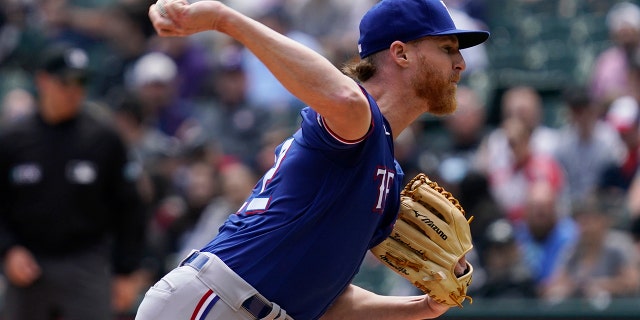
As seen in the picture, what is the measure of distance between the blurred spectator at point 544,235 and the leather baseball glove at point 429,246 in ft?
14.4

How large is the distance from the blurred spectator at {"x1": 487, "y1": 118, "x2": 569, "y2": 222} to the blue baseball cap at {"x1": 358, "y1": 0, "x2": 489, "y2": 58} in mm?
5277

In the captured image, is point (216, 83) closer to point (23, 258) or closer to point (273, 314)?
point (23, 258)

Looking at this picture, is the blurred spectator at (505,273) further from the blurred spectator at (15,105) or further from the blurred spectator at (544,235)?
the blurred spectator at (15,105)

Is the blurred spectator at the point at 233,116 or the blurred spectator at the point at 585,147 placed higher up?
the blurred spectator at the point at 585,147

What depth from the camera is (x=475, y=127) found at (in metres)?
9.88

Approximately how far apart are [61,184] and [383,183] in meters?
3.66

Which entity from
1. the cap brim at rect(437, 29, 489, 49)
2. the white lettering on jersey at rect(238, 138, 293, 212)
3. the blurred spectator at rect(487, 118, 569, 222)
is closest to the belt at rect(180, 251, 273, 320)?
the white lettering on jersey at rect(238, 138, 293, 212)

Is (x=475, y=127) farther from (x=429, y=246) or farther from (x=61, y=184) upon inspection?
(x=429, y=246)

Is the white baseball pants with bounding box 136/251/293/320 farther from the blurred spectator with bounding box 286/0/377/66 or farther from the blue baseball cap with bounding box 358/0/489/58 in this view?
the blurred spectator with bounding box 286/0/377/66

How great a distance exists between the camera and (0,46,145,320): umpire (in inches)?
275

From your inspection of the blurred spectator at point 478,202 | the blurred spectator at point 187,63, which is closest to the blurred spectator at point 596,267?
the blurred spectator at point 478,202

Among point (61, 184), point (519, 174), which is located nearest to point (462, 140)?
point (519, 174)

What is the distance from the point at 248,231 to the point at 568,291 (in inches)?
194

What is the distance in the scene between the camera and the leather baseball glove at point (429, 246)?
4.26 meters
